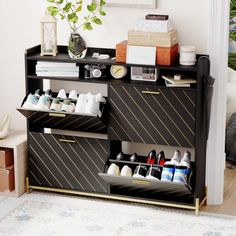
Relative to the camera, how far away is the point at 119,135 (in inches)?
180

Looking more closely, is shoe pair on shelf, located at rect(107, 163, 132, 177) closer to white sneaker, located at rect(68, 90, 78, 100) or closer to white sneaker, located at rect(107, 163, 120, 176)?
white sneaker, located at rect(107, 163, 120, 176)

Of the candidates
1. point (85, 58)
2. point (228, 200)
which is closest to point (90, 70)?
point (85, 58)

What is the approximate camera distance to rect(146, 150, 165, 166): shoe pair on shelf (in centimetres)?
459

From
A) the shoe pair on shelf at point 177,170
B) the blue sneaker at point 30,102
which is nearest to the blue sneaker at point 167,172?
the shoe pair on shelf at point 177,170

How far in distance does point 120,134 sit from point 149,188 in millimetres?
415

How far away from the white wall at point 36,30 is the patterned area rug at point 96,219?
2.55 ft

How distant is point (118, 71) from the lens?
15.0 ft

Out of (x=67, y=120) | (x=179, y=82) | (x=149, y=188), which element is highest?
(x=179, y=82)

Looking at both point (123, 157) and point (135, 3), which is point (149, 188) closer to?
point (123, 157)

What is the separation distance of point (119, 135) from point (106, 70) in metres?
0.47

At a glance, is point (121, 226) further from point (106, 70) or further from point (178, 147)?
point (106, 70)

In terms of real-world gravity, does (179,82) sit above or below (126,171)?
above

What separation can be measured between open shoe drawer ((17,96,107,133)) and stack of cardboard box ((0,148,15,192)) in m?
0.28

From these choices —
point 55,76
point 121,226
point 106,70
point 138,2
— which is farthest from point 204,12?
point 121,226
